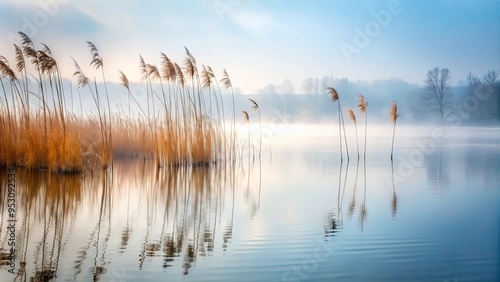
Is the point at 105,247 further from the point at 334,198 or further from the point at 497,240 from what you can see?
the point at 334,198

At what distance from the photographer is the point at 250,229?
5883 millimetres

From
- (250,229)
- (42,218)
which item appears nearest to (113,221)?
(42,218)

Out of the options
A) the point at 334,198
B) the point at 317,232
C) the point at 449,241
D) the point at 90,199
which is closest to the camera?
the point at 449,241

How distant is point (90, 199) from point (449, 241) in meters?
4.98

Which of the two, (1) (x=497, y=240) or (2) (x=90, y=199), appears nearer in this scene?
(1) (x=497, y=240)

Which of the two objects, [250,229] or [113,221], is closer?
[250,229]

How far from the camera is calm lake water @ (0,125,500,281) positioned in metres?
4.15

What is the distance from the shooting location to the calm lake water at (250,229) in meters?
4.15

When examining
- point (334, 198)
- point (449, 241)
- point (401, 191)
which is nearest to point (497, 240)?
point (449, 241)

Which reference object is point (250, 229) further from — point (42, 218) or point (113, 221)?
point (42, 218)

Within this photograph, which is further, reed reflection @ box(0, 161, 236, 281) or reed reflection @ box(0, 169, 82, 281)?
reed reflection @ box(0, 161, 236, 281)

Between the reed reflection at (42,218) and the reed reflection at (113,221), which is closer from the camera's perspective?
the reed reflection at (42,218)

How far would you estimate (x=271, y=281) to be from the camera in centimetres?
387

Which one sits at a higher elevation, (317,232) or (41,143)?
(41,143)
